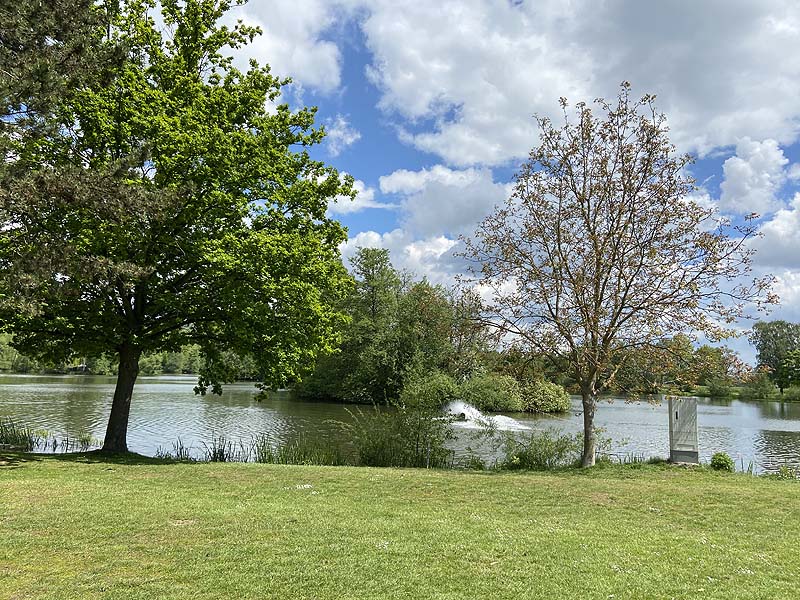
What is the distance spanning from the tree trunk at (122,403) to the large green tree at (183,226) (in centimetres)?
3

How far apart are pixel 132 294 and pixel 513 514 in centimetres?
1114

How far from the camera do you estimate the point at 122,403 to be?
15133mm

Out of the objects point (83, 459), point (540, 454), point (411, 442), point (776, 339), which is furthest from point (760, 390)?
point (83, 459)

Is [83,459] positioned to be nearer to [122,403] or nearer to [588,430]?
[122,403]

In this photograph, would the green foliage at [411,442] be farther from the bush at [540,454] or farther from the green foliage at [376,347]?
the green foliage at [376,347]

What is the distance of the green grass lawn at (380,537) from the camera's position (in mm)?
5367

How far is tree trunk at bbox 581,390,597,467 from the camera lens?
570 inches

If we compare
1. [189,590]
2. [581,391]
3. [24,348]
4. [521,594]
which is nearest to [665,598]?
[521,594]

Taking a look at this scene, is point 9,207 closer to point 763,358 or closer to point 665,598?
point 665,598

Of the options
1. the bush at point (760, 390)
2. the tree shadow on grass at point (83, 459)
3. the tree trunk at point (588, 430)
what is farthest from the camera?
the bush at point (760, 390)

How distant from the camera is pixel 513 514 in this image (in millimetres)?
8883

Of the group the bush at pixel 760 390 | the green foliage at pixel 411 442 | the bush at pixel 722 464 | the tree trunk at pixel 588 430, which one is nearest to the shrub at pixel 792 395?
the bush at pixel 760 390

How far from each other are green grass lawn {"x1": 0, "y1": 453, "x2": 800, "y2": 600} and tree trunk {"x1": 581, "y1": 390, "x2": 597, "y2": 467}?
9.14 feet

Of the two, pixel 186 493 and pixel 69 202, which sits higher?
pixel 69 202
